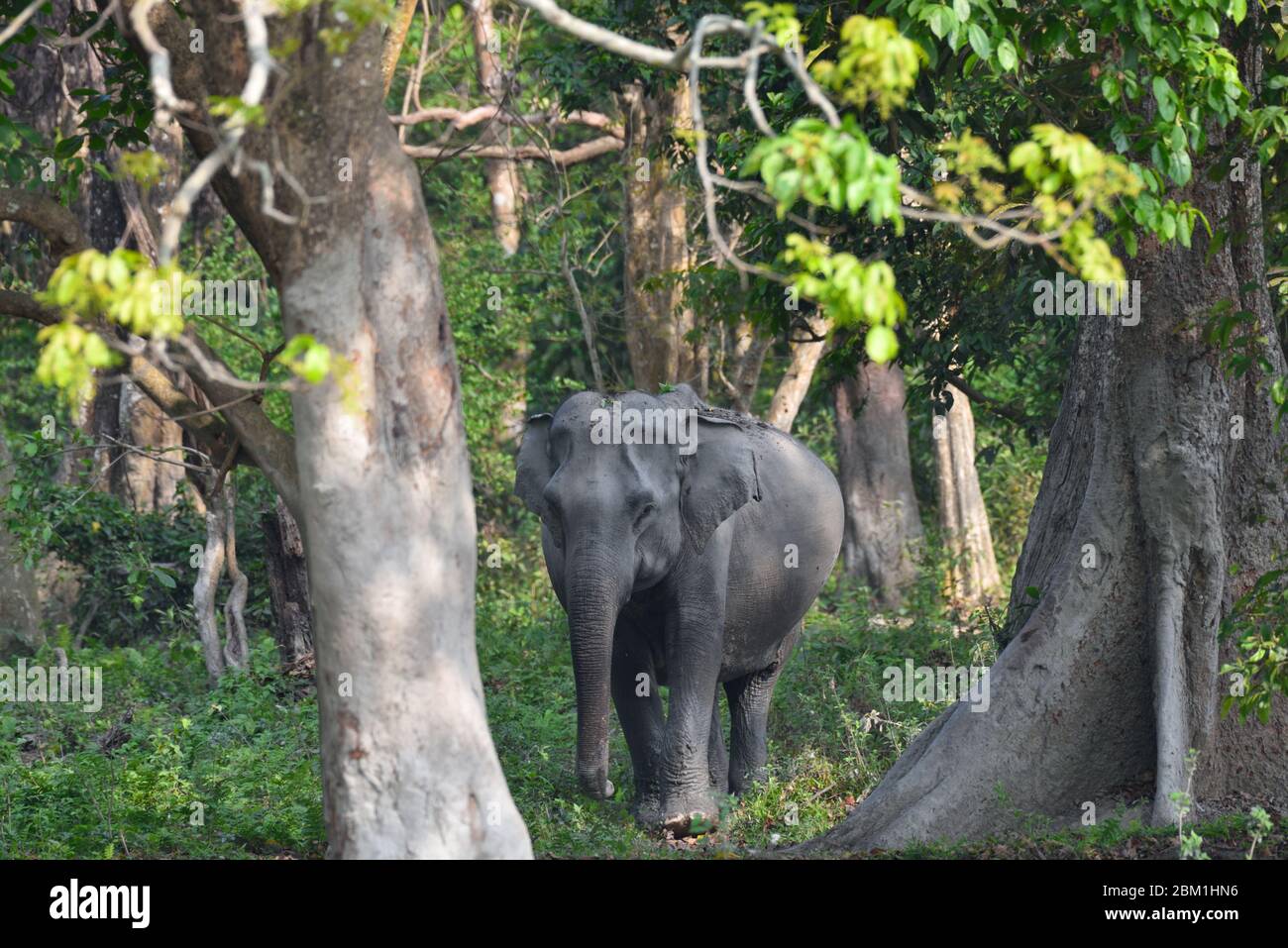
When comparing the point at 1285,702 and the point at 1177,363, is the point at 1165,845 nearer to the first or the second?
the point at 1285,702

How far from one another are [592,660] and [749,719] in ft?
8.18

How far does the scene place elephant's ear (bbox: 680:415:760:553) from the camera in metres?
11.4

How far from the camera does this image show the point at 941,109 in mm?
12992

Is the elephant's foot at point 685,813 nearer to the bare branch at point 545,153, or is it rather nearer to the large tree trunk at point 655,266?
the large tree trunk at point 655,266

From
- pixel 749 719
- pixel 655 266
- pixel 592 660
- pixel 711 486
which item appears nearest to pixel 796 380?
pixel 655 266

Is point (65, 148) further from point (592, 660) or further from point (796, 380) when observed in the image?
point (796, 380)

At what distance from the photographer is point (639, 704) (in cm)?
1176

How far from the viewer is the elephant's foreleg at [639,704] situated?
1145 cm

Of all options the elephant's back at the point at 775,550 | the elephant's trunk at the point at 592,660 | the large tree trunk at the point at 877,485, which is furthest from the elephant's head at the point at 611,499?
the large tree trunk at the point at 877,485

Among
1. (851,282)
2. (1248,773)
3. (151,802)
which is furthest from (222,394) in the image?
(1248,773)

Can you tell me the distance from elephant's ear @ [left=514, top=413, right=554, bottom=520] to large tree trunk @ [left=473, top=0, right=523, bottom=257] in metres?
8.65

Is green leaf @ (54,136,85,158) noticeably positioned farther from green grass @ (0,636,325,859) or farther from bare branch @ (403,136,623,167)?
bare branch @ (403,136,623,167)

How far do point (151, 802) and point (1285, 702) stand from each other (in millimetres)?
6559

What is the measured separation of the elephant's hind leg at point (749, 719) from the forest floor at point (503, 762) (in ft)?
0.65
